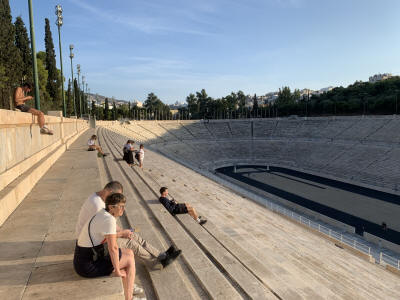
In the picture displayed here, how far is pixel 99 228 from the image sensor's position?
2793 millimetres

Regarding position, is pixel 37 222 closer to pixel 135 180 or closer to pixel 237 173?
pixel 135 180

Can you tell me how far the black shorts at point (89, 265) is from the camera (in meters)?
2.84

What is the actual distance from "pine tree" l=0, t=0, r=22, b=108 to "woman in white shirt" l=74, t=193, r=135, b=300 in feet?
85.9

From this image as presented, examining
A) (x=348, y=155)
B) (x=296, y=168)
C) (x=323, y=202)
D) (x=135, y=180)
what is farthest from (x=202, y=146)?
(x=135, y=180)

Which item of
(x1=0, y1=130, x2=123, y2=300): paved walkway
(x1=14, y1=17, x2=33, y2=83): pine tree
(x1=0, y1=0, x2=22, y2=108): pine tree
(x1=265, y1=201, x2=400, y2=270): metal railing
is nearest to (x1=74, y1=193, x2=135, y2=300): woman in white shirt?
(x1=0, y1=130, x2=123, y2=300): paved walkway

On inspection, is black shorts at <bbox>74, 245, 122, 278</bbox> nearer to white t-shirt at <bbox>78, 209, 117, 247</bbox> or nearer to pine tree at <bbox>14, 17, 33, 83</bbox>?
white t-shirt at <bbox>78, 209, 117, 247</bbox>

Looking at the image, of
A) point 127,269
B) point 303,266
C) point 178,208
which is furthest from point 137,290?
point 303,266

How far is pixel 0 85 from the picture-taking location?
25.0 m

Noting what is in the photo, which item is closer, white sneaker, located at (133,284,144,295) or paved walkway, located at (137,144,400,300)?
white sneaker, located at (133,284,144,295)

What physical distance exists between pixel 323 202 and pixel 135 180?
1902 cm

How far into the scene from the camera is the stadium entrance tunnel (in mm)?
18391

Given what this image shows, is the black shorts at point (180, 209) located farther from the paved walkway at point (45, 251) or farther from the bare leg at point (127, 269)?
the bare leg at point (127, 269)

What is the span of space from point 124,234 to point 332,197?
24583mm

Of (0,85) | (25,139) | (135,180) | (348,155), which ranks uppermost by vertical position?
(0,85)
